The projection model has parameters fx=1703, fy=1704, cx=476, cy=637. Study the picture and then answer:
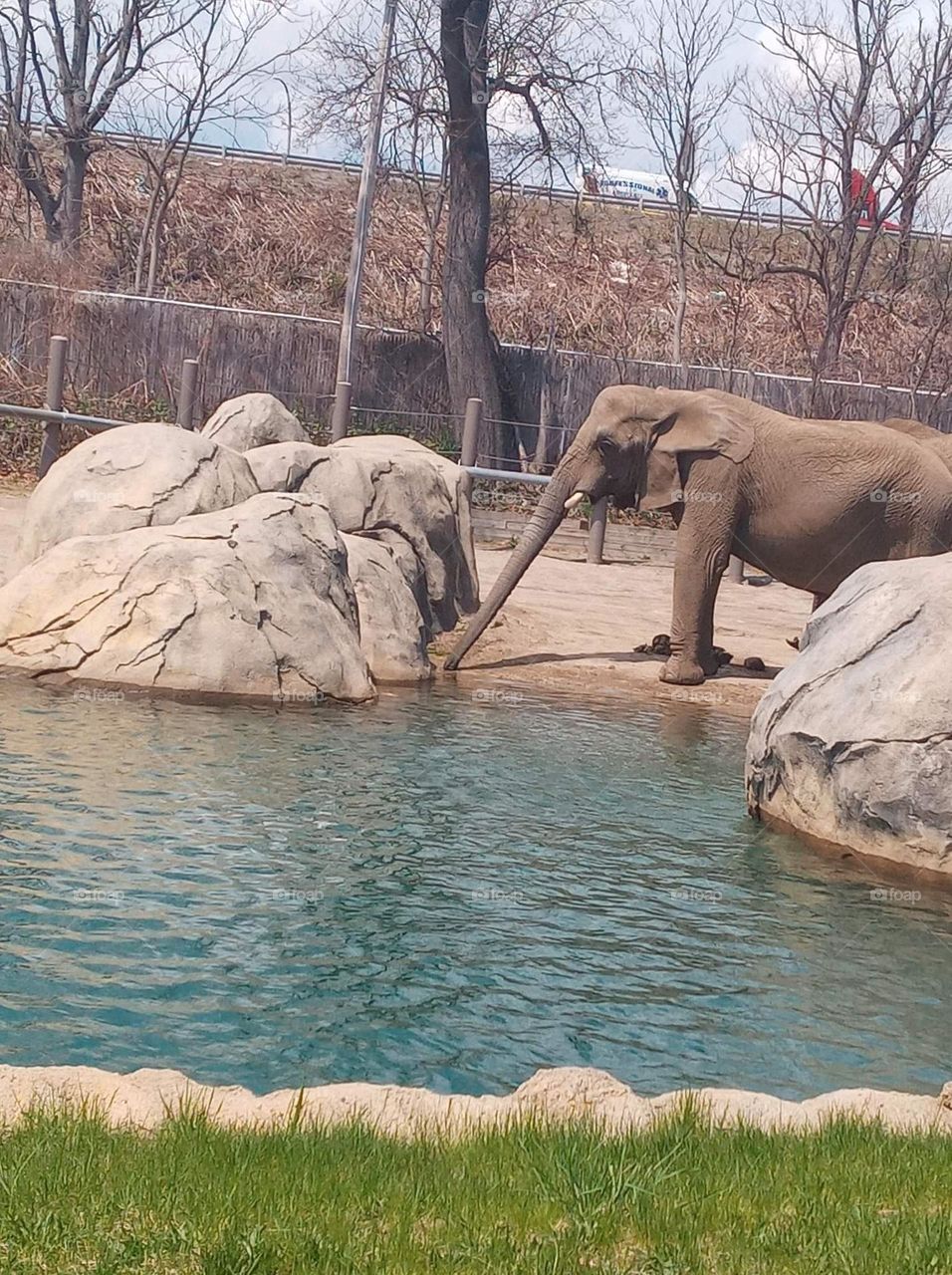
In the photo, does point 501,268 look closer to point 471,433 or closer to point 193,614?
point 471,433

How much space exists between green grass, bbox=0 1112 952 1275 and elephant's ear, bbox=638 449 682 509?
9.84 m

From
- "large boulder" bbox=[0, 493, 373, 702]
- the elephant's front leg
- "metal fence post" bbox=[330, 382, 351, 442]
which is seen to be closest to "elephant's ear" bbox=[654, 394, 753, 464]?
the elephant's front leg

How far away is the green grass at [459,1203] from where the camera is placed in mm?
3328

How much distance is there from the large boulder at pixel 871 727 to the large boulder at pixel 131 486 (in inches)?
200

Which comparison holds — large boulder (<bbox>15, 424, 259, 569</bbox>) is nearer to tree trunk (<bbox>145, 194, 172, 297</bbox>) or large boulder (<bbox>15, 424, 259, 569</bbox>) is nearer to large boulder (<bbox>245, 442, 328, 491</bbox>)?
large boulder (<bbox>245, 442, 328, 491</bbox>)

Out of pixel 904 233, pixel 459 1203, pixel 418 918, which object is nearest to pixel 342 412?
pixel 904 233

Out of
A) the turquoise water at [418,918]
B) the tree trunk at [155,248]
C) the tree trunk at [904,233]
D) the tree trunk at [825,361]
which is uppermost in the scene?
the tree trunk at [904,233]

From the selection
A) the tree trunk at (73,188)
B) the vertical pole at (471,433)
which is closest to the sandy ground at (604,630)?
the vertical pole at (471,433)

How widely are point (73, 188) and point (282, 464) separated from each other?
17.7 metres

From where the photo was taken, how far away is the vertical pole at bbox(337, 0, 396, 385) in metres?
22.7

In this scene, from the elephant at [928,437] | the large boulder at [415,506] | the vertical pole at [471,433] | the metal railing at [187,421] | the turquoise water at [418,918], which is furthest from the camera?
the vertical pole at [471,433]

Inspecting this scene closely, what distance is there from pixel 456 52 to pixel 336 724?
15.0 metres

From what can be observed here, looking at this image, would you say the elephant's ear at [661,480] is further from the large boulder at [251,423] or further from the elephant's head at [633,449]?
the large boulder at [251,423]

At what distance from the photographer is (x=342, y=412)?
68.9 ft
